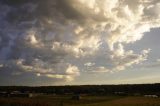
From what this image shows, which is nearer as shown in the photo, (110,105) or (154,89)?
(110,105)

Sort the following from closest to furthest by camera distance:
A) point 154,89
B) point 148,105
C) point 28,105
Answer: point 28,105 → point 148,105 → point 154,89

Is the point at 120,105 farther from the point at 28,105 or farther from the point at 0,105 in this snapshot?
the point at 0,105

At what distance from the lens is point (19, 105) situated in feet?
200

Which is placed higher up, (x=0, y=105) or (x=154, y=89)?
(x=154, y=89)

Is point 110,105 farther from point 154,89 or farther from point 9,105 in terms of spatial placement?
point 154,89

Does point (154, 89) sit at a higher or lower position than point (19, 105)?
higher

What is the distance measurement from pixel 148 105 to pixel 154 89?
94956 mm

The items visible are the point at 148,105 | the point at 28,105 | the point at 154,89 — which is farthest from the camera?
the point at 154,89

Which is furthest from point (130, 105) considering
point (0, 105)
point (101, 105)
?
point (0, 105)

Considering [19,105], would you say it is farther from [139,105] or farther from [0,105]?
[139,105]

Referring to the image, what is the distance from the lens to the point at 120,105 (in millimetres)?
65312

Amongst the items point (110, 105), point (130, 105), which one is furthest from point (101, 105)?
point (130, 105)

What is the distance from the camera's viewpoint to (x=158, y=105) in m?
62.2

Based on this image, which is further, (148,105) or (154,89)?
(154,89)
